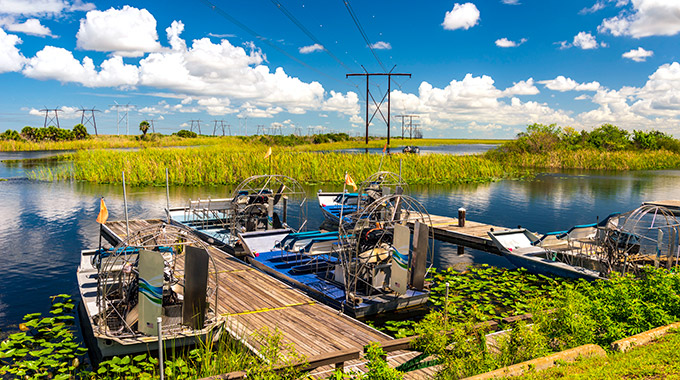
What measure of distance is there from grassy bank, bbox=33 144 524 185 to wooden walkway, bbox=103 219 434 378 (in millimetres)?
24891

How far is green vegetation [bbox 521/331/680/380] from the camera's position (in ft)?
19.0

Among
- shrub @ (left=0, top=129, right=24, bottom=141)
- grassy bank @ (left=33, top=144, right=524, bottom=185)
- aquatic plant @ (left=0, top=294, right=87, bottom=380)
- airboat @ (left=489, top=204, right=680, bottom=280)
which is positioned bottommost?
aquatic plant @ (left=0, top=294, right=87, bottom=380)

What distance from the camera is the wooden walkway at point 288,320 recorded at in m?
8.77

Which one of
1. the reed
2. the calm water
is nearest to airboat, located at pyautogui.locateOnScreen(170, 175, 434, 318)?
the calm water

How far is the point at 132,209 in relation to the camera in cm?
2675

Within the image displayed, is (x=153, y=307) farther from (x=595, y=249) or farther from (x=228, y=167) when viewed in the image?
(x=228, y=167)

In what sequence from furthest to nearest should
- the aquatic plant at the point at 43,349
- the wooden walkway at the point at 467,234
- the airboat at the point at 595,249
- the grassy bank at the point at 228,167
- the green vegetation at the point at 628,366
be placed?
1. the grassy bank at the point at 228,167
2. the wooden walkway at the point at 467,234
3. the airboat at the point at 595,249
4. the aquatic plant at the point at 43,349
5. the green vegetation at the point at 628,366

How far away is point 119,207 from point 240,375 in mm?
24661

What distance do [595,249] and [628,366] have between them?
413 inches

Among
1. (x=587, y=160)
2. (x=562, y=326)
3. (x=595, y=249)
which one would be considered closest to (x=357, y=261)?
(x=562, y=326)

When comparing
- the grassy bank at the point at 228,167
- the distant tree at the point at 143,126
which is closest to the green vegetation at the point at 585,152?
the grassy bank at the point at 228,167

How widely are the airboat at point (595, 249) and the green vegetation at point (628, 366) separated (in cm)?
637

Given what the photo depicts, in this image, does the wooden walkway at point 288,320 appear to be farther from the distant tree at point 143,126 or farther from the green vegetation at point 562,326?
the distant tree at point 143,126

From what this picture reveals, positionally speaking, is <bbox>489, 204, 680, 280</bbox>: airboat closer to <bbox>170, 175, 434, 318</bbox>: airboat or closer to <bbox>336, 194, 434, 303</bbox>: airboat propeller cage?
<bbox>170, 175, 434, 318</bbox>: airboat
